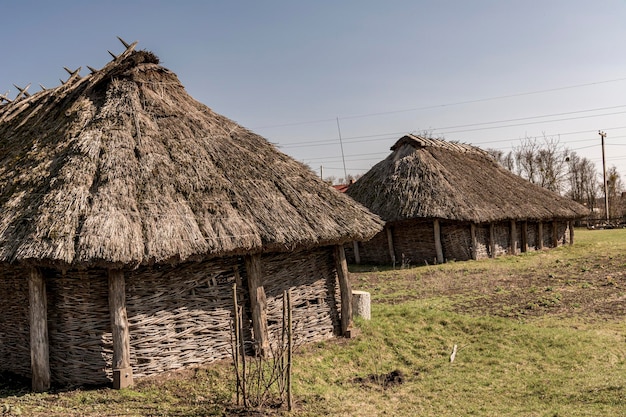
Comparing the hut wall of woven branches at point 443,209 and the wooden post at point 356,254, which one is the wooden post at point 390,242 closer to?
the hut wall of woven branches at point 443,209

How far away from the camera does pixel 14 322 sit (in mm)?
7531

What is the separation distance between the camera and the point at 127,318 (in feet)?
22.7

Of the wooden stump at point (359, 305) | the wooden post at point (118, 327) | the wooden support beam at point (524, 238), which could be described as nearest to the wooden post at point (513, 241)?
the wooden support beam at point (524, 238)

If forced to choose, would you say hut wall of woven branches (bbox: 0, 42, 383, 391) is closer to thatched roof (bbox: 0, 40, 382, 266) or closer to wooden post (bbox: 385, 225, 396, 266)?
thatched roof (bbox: 0, 40, 382, 266)

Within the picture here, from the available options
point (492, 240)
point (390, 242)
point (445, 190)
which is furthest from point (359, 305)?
point (492, 240)

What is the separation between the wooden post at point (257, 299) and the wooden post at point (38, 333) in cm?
289

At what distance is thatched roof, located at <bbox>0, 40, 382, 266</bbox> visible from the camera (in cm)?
664

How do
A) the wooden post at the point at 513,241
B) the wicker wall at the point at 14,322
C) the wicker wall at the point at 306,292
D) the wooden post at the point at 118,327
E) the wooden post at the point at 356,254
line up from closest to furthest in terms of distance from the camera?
the wooden post at the point at 118,327
the wicker wall at the point at 14,322
the wicker wall at the point at 306,292
the wooden post at the point at 513,241
the wooden post at the point at 356,254

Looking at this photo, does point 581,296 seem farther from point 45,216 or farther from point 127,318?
point 45,216

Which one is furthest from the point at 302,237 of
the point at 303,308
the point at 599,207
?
the point at 599,207

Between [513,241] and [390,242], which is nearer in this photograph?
[390,242]

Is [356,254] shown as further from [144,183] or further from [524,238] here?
[144,183]

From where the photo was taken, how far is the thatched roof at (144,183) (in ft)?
21.8

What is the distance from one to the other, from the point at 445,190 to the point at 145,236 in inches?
576
